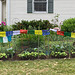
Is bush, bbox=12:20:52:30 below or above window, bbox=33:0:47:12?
below

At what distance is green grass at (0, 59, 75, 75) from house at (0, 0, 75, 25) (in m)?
5.87

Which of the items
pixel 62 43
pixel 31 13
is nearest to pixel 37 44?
pixel 62 43

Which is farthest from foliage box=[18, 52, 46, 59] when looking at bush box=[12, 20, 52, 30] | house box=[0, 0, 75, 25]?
house box=[0, 0, 75, 25]

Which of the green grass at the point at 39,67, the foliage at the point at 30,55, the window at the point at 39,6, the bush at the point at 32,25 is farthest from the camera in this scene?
the window at the point at 39,6

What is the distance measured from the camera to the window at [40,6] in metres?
10.7

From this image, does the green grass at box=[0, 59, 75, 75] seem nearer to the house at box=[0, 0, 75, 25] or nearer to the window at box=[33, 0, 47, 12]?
the house at box=[0, 0, 75, 25]

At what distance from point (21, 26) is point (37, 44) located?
13.4 feet

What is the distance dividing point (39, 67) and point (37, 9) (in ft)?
21.9

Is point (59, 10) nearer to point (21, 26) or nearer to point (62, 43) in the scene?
point (21, 26)

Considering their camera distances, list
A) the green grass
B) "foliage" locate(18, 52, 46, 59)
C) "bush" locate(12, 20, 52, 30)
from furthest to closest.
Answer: "bush" locate(12, 20, 52, 30), "foliage" locate(18, 52, 46, 59), the green grass

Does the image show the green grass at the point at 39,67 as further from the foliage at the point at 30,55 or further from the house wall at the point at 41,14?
the house wall at the point at 41,14

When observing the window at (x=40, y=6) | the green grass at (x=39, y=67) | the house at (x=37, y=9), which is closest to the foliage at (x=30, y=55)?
the green grass at (x=39, y=67)

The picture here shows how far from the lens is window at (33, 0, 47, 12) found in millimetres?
10692

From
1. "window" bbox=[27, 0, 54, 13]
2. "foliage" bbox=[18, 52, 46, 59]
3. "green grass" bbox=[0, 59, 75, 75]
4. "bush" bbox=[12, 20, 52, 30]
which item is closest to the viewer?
"green grass" bbox=[0, 59, 75, 75]
